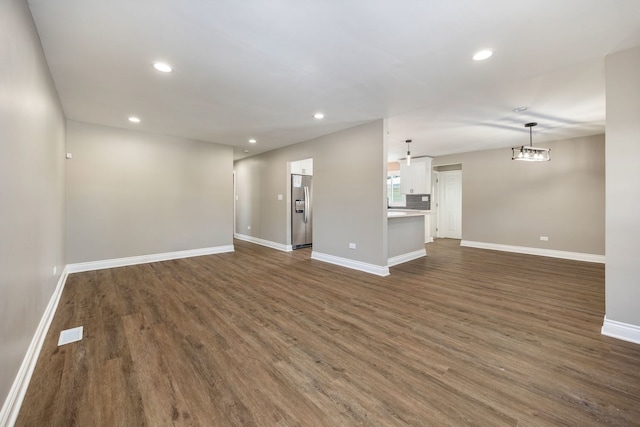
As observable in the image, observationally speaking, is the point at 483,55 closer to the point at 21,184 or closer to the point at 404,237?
the point at 404,237

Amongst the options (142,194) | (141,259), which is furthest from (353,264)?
(142,194)

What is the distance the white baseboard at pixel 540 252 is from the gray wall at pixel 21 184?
7.98 m

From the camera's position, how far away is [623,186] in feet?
7.53

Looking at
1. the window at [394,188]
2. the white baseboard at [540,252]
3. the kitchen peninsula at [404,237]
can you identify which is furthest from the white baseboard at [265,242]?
the white baseboard at [540,252]

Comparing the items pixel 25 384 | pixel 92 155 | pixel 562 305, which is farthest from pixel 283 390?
pixel 92 155

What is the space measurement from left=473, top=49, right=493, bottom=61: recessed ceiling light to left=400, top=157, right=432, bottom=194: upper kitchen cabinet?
5159 millimetres

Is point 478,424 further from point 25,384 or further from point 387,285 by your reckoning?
point 25,384

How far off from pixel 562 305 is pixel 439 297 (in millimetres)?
1380

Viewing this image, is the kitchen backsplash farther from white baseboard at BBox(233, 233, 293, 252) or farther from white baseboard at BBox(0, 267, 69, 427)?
white baseboard at BBox(0, 267, 69, 427)

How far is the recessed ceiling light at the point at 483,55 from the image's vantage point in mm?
2299

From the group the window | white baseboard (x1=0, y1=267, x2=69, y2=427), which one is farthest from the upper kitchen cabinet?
white baseboard (x1=0, y1=267, x2=69, y2=427)

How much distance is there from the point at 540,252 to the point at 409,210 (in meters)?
3.11

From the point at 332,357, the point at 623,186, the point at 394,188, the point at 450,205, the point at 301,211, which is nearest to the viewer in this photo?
the point at 332,357

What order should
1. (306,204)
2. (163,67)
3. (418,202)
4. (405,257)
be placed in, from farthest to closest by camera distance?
(418,202), (306,204), (405,257), (163,67)
